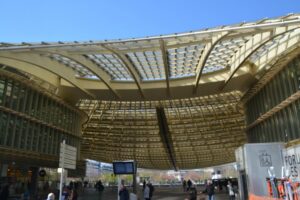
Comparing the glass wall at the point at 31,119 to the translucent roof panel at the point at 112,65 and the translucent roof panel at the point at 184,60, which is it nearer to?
the translucent roof panel at the point at 112,65

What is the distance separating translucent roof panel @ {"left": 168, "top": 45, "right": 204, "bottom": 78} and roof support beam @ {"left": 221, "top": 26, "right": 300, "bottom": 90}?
3.05 m

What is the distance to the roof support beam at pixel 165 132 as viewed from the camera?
49.4 metres

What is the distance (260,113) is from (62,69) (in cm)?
1734

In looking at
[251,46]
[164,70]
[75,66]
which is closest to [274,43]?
[251,46]

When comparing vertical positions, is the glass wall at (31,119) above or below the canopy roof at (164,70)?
below

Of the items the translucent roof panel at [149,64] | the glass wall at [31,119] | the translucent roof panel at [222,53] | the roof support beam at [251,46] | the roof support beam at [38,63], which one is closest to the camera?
the roof support beam at [251,46]

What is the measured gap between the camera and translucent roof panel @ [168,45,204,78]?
25.4 meters

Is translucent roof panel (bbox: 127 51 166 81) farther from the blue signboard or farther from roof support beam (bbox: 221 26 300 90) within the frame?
the blue signboard

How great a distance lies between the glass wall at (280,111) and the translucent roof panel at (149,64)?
890 cm

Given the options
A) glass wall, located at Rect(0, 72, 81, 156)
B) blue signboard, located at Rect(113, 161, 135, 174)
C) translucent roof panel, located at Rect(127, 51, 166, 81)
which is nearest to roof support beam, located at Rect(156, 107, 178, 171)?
translucent roof panel, located at Rect(127, 51, 166, 81)

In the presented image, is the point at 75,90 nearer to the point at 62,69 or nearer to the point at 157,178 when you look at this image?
the point at 62,69

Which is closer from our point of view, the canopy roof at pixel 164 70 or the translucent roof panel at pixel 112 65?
the canopy roof at pixel 164 70

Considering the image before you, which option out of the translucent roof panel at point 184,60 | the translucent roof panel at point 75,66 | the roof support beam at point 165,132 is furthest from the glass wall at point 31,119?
the roof support beam at point 165,132

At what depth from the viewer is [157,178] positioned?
125 meters
